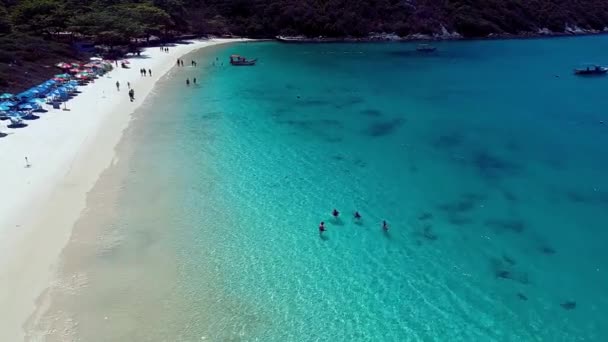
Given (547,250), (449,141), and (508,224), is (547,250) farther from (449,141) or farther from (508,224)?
(449,141)

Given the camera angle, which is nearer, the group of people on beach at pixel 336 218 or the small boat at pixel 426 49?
the group of people on beach at pixel 336 218

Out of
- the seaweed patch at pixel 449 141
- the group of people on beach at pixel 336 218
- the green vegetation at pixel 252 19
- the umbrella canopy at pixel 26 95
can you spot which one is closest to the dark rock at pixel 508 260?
the group of people on beach at pixel 336 218

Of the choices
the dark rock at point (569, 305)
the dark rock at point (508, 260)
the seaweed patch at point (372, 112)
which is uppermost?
the seaweed patch at point (372, 112)

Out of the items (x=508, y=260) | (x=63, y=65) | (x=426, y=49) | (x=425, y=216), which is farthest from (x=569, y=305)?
(x=426, y=49)

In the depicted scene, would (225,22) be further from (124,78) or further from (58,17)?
(124,78)

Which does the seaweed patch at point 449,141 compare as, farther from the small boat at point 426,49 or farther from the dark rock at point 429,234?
the small boat at point 426,49

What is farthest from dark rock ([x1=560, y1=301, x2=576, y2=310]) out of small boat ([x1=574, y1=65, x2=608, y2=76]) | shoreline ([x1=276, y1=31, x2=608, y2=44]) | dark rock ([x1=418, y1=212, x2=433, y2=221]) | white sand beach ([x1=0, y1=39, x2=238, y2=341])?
shoreline ([x1=276, y1=31, x2=608, y2=44])
